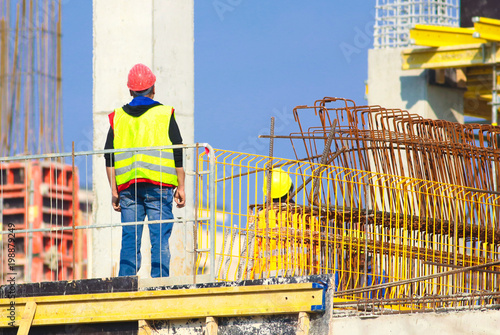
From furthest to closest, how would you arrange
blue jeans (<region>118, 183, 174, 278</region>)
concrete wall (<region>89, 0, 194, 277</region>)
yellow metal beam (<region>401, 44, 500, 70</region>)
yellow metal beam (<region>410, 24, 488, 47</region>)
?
yellow metal beam (<region>410, 24, 488, 47</region>) < yellow metal beam (<region>401, 44, 500, 70</region>) < concrete wall (<region>89, 0, 194, 277</region>) < blue jeans (<region>118, 183, 174, 278</region>)

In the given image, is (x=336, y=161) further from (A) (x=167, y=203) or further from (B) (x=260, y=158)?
(A) (x=167, y=203)

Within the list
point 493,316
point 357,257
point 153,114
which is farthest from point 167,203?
point 493,316

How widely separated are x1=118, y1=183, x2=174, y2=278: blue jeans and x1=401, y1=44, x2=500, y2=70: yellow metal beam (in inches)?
492

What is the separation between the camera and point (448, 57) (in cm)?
2017

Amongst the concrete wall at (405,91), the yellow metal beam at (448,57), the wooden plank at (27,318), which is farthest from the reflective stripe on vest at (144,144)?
the concrete wall at (405,91)

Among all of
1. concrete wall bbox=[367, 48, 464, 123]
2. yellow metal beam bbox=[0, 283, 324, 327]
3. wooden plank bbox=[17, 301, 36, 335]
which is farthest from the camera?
concrete wall bbox=[367, 48, 464, 123]

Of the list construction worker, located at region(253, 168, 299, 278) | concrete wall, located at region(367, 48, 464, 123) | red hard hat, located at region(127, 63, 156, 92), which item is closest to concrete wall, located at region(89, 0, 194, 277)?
construction worker, located at region(253, 168, 299, 278)

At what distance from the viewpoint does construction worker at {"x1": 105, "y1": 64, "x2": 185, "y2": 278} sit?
27.6 ft

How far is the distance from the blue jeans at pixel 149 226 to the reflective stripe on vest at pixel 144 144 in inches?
5.0

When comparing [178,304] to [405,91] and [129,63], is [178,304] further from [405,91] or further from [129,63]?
[405,91]

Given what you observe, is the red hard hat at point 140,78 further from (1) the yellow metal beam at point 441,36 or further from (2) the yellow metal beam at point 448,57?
Answer: (2) the yellow metal beam at point 448,57

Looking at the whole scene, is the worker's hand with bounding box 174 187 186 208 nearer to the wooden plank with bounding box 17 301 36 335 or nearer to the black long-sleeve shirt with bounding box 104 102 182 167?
the black long-sleeve shirt with bounding box 104 102 182 167

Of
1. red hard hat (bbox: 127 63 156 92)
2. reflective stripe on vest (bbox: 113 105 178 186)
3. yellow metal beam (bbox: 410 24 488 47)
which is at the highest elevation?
yellow metal beam (bbox: 410 24 488 47)

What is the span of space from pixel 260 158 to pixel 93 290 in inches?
84.1
